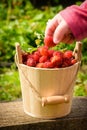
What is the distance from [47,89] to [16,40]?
2.07 meters

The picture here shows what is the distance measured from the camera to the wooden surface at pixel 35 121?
2.29 m

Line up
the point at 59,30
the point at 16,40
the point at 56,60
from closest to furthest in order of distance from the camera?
the point at 59,30 < the point at 56,60 < the point at 16,40

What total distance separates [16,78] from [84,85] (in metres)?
0.63

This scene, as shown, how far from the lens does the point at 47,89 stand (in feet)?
7.44

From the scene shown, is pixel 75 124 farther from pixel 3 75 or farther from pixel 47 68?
pixel 3 75

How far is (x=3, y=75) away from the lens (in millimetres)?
3756

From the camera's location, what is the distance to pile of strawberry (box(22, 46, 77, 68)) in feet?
7.37

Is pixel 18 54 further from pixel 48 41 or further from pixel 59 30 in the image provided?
pixel 59 30

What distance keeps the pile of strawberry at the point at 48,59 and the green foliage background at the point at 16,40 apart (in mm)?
148

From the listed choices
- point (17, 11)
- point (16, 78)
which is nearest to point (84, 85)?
point (16, 78)

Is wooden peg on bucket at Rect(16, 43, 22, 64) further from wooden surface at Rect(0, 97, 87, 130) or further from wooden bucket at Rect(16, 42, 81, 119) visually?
wooden surface at Rect(0, 97, 87, 130)

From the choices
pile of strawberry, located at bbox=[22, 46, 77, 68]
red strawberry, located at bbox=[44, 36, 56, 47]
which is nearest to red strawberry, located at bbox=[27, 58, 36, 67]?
pile of strawberry, located at bbox=[22, 46, 77, 68]

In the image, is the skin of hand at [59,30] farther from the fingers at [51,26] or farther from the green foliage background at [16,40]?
the green foliage background at [16,40]

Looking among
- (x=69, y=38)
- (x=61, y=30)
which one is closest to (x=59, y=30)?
(x=61, y=30)
